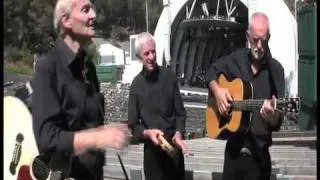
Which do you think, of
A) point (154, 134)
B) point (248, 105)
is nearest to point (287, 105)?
point (248, 105)

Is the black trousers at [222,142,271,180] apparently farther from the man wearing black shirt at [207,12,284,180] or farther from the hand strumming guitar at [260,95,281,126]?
the hand strumming guitar at [260,95,281,126]

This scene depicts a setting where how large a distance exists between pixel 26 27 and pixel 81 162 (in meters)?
52.9

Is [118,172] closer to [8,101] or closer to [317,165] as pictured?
[317,165]

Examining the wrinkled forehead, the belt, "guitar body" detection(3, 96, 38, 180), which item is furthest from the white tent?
"guitar body" detection(3, 96, 38, 180)

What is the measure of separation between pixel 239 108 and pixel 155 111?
90cm

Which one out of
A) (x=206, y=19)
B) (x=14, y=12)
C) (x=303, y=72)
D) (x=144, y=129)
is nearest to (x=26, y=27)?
(x=14, y=12)

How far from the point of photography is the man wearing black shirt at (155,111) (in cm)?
618

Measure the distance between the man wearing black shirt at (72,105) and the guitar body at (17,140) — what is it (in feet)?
0.99

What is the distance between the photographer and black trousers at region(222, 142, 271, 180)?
5535 millimetres

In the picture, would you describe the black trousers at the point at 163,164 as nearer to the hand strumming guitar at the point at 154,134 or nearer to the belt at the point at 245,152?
the hand strumming guitar at the point at 154,134

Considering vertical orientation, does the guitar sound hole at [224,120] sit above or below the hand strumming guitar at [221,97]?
below

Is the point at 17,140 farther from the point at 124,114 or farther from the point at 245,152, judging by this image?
the point at 124,114

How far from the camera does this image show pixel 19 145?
3.97m

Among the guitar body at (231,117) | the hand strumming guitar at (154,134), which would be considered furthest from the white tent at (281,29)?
the hand strumming guitar at (154,134)
